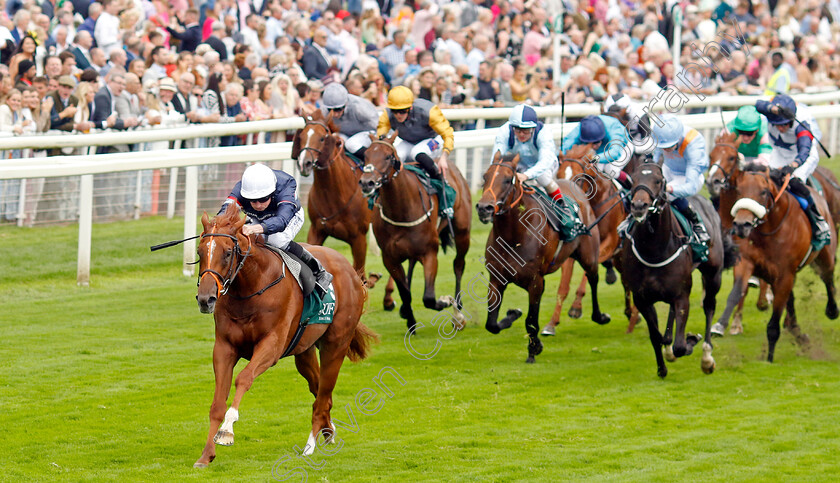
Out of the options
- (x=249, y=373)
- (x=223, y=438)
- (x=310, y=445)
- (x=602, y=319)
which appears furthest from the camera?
(x=602, y=319)

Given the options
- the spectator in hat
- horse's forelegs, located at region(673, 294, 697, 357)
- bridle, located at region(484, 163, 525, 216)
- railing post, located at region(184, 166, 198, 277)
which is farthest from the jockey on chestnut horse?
the spectator in hat

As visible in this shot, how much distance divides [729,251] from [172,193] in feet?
16.7

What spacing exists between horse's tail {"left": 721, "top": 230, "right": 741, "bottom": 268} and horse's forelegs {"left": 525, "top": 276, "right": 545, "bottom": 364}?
5.19 ft

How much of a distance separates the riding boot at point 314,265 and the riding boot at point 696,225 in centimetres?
334

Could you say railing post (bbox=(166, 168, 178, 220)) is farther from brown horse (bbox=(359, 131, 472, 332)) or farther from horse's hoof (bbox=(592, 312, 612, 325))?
horse's hoof (bbox=(592, 312, 612, 325))

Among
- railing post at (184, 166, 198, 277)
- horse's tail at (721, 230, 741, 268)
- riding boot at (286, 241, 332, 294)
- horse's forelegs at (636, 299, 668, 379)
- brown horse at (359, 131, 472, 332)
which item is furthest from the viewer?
railing post at (184, 166, 198, 277)

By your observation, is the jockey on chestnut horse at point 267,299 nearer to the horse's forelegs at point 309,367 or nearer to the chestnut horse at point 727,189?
the horse's forelegs at point 309,367

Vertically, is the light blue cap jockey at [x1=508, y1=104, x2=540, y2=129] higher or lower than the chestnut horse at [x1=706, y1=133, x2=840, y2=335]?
higher

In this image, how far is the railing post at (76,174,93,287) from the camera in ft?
35.1

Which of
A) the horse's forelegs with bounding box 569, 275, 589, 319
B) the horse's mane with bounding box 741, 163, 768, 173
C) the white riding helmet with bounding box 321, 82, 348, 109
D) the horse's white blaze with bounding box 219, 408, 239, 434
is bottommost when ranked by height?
the horse's forelegs with bounding box 569, 275, 589, 319

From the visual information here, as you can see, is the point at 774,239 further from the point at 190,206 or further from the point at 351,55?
the point at 351,55

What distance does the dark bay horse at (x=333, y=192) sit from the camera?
10.2 meters

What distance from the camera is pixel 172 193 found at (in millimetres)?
11625

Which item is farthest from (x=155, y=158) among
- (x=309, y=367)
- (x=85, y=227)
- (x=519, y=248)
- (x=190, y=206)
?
(x=309, y=367)
